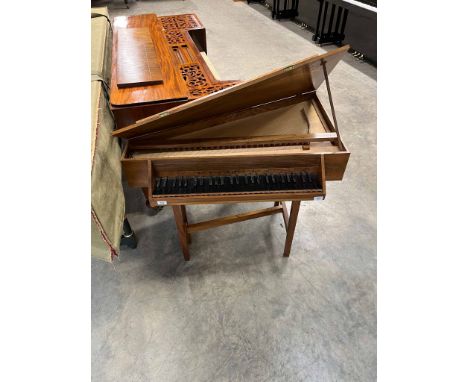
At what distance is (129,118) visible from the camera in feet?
6.37

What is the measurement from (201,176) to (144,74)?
0.96 metres

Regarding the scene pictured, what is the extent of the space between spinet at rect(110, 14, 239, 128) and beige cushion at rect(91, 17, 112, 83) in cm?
8

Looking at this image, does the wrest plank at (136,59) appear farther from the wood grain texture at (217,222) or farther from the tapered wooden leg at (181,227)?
the wood grain texture at (217,222)

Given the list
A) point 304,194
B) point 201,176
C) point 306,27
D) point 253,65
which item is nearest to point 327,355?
point 304,194

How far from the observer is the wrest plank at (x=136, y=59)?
2037mm

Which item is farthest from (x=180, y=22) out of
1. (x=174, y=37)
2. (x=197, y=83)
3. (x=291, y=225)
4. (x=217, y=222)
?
(x=291, y=225)

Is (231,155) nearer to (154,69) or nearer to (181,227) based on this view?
(181,227)

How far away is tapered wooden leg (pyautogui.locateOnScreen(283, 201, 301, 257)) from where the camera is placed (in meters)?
1.88

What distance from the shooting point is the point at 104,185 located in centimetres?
163

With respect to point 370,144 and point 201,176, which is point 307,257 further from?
point 370,144

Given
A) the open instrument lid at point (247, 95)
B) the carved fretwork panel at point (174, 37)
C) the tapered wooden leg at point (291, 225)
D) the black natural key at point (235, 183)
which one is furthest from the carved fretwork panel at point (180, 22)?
the tapered wooden leg at point (291, 225)

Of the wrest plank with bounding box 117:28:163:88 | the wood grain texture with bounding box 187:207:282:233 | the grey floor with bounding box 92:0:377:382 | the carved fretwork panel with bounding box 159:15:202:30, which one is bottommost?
the grey floor with bounding box 92:0:377:382

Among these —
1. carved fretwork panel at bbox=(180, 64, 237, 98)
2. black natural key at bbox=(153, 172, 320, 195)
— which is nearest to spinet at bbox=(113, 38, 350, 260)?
black natural key at bbox=(153, 172, 320, 195)

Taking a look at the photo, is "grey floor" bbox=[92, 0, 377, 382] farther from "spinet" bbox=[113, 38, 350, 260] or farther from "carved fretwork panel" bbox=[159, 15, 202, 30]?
"carved fretwork panel" bbox=[159, 15, 202, 30]
